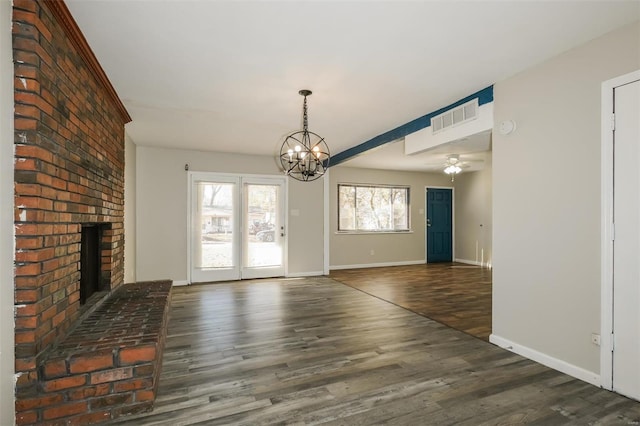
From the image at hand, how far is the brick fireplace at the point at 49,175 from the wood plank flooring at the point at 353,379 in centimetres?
75

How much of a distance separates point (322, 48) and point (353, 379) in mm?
2574

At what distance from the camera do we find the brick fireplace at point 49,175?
5.65 ft

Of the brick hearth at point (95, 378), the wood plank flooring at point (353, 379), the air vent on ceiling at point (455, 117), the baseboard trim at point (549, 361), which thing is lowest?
the wood plank flooring at point (353, 379)

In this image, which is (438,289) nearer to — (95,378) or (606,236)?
(606,236)

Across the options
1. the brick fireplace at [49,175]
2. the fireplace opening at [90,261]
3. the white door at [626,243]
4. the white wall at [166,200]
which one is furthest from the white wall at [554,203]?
the white wall at [166,200]

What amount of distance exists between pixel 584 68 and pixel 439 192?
22.0ft

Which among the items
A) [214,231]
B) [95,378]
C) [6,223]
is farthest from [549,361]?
[214,231]

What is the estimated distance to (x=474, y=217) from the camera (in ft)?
27.7

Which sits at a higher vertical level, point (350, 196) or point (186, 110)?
point (186, 110)

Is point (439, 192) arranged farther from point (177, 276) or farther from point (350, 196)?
point (177, 276)

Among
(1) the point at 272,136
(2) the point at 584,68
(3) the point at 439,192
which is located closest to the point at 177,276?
(1) the point at 272,136

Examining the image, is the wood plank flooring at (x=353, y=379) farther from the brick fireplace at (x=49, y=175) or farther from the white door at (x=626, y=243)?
the brick fireplace at (x=49, y=175)

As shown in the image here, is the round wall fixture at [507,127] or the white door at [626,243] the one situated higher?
the round wall fixture at [507,127]

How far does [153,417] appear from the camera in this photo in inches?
76.5
